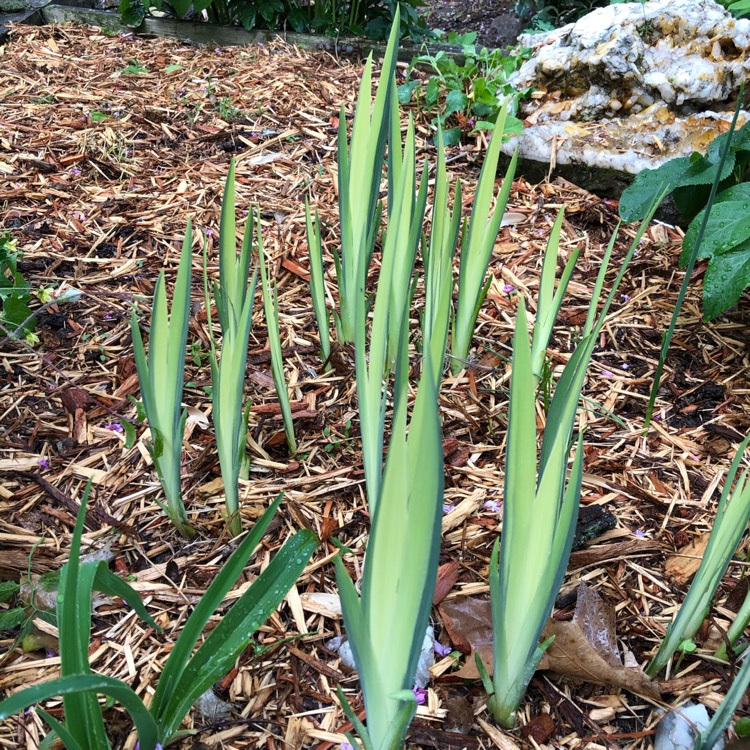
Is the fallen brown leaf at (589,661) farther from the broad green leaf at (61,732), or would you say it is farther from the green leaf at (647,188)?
the green leaf at (647,188)

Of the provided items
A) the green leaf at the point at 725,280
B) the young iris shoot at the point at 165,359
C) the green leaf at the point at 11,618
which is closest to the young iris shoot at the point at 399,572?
the young iris shoot at the point at 165,359

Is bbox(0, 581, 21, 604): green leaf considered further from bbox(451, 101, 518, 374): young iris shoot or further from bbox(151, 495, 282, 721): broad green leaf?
bbox(451, 101, 518, 374): young iris shoot

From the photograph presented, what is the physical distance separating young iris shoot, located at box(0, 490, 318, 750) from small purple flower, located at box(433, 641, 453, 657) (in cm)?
20

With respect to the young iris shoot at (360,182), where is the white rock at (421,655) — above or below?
below

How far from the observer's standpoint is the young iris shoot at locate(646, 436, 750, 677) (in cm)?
70

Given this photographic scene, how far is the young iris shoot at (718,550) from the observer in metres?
0.70

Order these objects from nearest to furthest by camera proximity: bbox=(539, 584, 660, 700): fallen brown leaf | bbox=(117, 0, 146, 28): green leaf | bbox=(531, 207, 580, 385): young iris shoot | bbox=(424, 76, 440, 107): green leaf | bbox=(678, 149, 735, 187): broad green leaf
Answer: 1. bbox=(539, 584, 660, 700): fallen brown leaf
2. bbox=(531, 207, 580, 385): young iris shoot
3. bbox=(678, 149, 735, 187): broad green leaf
4. bbox=(424, 76, 440, 107): green leaf
5. bbox=(117, 0, 146, 28): green leaf

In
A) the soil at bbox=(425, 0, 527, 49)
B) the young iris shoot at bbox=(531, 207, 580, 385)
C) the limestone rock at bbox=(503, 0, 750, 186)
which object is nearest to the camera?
the young iris shoot at bbox=(531, 207, 580, 385)

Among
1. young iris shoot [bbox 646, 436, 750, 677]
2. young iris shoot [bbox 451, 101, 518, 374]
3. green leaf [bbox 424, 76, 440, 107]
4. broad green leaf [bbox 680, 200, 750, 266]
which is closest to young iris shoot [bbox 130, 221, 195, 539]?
young iris shoot [bbox 451, 101, 518, 374]

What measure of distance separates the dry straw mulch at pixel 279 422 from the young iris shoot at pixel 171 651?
0.40ft

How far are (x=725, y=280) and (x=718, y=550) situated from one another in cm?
68

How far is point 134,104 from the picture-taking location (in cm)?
219

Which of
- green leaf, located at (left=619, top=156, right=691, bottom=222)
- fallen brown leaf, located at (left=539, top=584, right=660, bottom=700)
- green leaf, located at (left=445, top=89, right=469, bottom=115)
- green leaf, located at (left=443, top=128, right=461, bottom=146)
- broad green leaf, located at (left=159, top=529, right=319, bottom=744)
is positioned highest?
green leaf, located at (left=445, top=89, right=469, bottom=115)

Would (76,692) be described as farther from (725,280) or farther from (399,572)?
(725,280)
